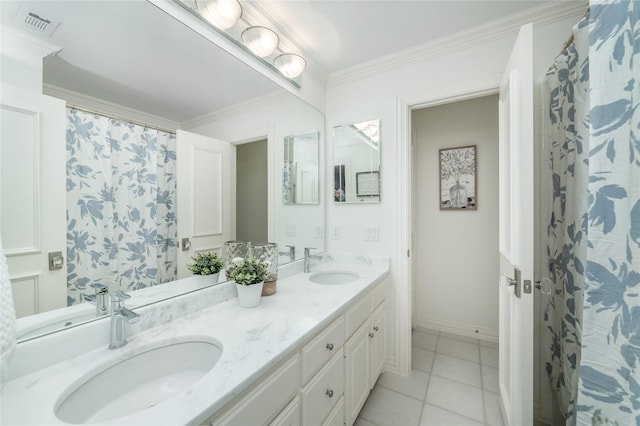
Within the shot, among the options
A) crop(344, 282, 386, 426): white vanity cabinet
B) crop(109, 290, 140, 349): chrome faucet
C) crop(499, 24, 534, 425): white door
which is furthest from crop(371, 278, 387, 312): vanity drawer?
crop(109, 290, 140, 349): chrome faucet

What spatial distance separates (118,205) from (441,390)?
2177 mm

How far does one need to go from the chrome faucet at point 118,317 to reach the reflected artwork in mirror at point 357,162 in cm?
158

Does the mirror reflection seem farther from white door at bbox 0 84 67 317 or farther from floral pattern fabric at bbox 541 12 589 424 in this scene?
floral pattern fabric at bbox 541 12 589 424

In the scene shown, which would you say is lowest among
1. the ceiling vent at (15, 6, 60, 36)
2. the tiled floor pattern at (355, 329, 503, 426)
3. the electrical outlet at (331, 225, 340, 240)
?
the tiled floor pattern at (355, 329, 503, 426)

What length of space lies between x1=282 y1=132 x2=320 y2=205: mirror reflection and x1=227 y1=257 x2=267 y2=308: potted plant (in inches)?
28.1

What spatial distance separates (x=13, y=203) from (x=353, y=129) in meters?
1.90

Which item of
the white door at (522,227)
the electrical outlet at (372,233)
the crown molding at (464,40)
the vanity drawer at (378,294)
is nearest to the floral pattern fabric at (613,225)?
the white door at (522,227)

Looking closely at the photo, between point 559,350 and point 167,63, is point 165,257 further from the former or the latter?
point 559,350

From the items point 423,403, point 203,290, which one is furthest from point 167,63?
point 423,403

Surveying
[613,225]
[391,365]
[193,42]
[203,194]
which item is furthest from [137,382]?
[391,365]

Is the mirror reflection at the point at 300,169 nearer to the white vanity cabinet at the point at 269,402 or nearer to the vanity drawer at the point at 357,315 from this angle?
the vanity drawer at the point at 357,315

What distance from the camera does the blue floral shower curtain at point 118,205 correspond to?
82cm

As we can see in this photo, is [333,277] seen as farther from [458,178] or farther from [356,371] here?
[458,178]

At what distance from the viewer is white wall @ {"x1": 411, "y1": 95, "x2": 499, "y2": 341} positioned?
2396 mm
